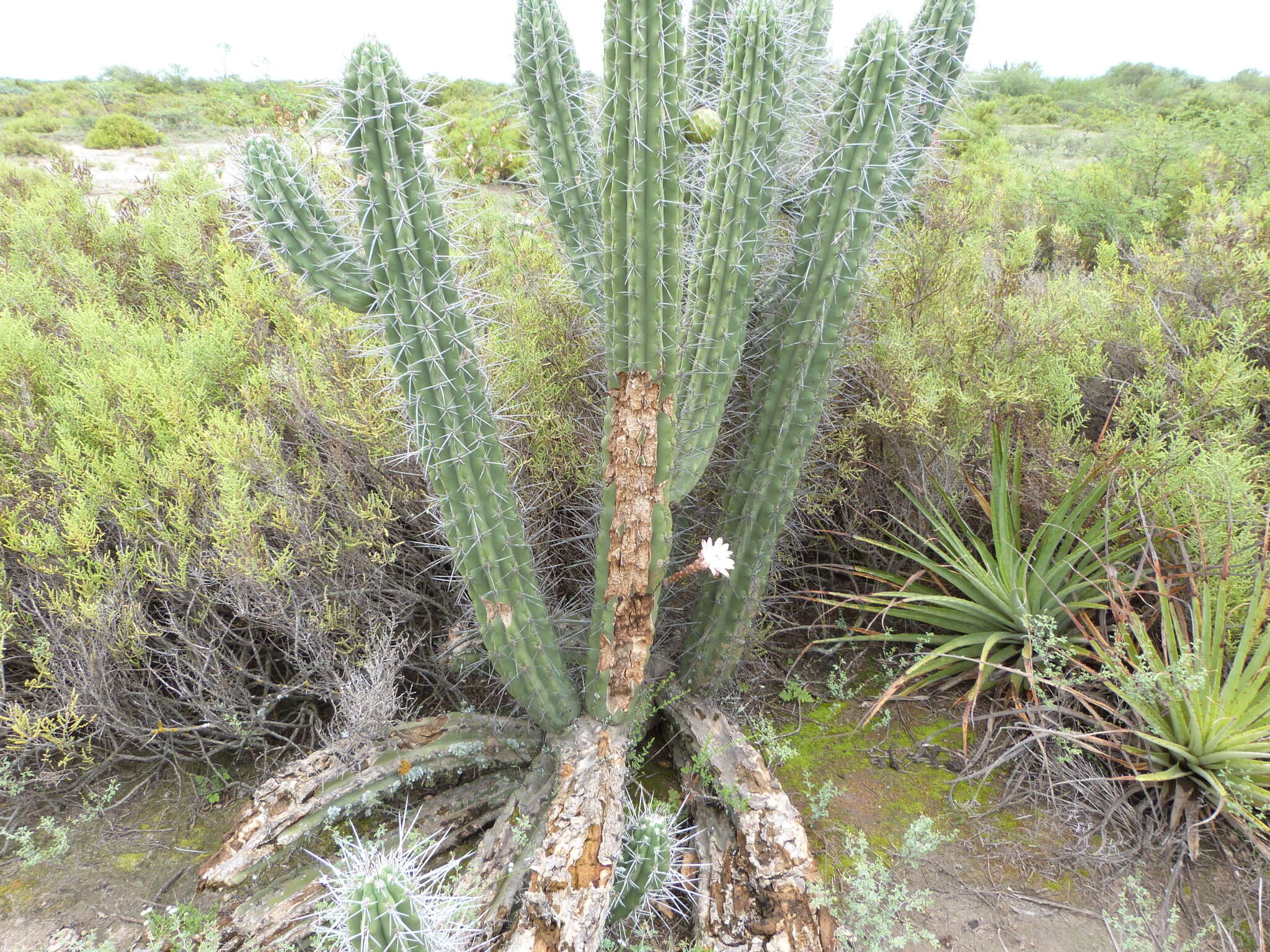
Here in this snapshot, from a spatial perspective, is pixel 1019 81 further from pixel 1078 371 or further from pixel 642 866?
pixel 642 866

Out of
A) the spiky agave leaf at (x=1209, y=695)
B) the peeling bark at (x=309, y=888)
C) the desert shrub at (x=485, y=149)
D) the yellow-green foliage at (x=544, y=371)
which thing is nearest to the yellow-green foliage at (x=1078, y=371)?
the spiky agave leaf at (x=1209, y=695)

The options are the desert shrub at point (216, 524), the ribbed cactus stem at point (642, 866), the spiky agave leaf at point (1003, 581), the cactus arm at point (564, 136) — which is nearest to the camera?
the ribbed cactus stem at point (642, 866)

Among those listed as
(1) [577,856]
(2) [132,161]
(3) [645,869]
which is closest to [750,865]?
(3) [645,869]

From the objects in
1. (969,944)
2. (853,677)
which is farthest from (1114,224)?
(969,944)

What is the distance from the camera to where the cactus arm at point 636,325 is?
1.71m

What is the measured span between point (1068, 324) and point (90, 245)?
240 inches

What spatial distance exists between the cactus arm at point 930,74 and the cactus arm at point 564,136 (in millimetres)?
1048

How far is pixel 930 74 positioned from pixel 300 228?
2.15 m

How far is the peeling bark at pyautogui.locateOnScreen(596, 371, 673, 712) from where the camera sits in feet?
6.50

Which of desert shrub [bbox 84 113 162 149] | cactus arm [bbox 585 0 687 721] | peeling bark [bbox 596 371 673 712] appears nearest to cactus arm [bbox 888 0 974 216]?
cactus arm [bbox 585 0 687 721]

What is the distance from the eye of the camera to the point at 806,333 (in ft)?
7.43

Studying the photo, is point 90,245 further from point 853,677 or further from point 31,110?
point 31,110

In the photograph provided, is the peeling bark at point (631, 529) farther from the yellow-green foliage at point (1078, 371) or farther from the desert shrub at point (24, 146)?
the desert shrub at point (24, 146)

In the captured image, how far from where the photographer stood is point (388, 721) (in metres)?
2.37
